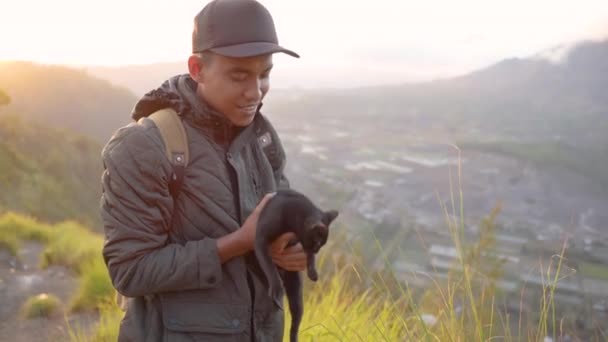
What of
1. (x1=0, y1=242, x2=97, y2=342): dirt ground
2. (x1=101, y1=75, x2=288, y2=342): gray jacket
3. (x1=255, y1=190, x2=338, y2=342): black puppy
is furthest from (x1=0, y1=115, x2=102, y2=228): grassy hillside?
(x1=255, y1=190, x2=338, y2=342): black puppy

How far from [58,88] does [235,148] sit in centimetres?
2501

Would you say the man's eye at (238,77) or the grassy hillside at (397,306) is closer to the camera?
the man's eye at (238,77)

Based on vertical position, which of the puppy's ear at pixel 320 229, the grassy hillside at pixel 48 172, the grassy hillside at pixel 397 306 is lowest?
the grassy hillside at pixel 48 172

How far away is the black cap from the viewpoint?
1411 millimetres

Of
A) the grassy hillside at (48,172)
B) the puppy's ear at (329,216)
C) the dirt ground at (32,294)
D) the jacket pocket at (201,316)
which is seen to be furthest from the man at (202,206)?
the grassy hillside at (48,172)

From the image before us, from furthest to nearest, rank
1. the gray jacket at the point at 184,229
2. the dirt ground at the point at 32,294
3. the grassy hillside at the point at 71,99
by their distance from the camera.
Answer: the grassy hillside at the point at 71,99
the dirt ground at the point at 32,294
the gray jacket at the point at 184,229

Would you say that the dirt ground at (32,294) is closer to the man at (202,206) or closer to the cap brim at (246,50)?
the man at (202,206)

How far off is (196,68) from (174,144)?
28 cm

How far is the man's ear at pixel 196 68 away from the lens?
151 centimetres

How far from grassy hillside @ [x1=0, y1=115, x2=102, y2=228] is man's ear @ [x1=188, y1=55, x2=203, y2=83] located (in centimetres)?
864

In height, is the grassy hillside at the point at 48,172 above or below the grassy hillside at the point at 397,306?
below

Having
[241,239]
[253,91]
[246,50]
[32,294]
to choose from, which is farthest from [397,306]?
[32,294]

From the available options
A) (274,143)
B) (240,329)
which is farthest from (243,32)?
(240,329)

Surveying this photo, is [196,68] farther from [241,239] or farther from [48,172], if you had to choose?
[48,172]
